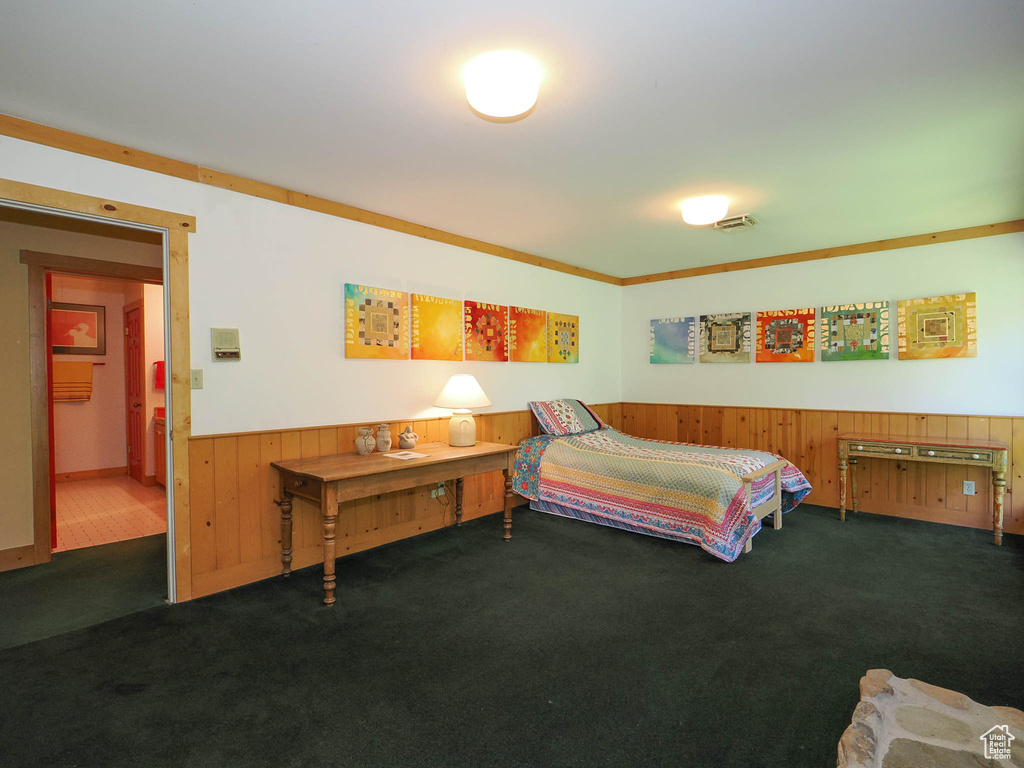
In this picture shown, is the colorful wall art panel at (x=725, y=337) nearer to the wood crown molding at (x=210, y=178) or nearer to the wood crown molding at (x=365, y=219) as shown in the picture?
the wood crown molding at (x=365, y=219)

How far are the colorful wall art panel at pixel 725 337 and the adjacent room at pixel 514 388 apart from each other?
4 centimetres

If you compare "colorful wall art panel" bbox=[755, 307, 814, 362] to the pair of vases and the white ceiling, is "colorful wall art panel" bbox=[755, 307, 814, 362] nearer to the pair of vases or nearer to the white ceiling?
the white ceiling

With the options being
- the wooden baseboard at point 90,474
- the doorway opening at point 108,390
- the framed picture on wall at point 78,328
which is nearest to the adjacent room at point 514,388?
the doorway opening at point 108,390

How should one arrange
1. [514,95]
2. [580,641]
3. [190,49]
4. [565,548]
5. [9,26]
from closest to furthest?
[9,26] < [190,49] < [514,95] < [580,641] < [565,548]

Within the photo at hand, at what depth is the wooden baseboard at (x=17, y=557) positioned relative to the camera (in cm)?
317

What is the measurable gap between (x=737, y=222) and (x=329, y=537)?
3474 millimetres

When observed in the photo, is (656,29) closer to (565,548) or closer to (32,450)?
(565,548)

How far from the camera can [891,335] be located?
4320mm

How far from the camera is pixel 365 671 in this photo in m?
2.14

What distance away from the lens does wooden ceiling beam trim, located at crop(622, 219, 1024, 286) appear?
391cm

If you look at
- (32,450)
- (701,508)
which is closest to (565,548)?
(701,508)

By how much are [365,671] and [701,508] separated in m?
2.33

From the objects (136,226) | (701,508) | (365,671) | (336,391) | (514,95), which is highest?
(514,95)

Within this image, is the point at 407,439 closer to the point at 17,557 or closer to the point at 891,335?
the point at 17,557
